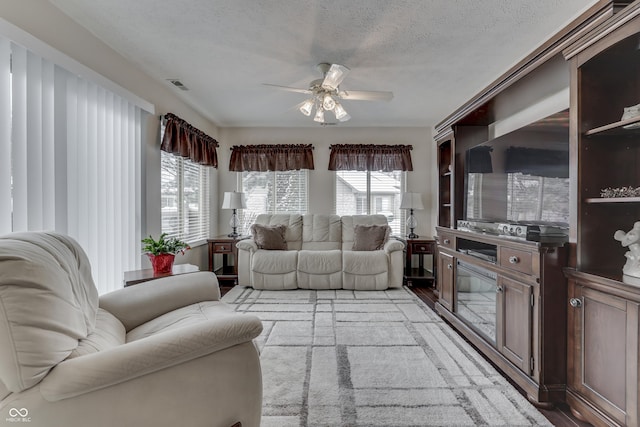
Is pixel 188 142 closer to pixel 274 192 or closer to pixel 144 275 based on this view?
pixel 274 192

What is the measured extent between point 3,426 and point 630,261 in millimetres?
2537

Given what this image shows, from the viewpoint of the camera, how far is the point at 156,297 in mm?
1829

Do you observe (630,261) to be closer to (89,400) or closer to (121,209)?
(89,400)

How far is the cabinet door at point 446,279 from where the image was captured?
2914 millimetres

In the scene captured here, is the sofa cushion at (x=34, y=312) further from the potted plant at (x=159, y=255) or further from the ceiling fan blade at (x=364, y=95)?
the ceiling fan blade at (x=364, y=95)

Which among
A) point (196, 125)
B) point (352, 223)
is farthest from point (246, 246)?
point (196, 125)

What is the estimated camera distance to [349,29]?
7.49 ft

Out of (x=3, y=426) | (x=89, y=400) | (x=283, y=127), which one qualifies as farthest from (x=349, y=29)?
(x=283, y=127)

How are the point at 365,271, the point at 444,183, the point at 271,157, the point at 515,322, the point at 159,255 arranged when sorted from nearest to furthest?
the point at 515,322 → the point at 159,255 → the point at 444,183 → the point at 365,271 → the point at 271,157

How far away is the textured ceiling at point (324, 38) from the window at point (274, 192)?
180 centimetres

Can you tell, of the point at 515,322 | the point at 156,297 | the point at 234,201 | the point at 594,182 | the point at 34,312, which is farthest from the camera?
the point at 234,201

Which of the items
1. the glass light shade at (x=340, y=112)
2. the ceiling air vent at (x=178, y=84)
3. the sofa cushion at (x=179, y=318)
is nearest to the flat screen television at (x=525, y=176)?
the glass light shade at (x=340, y=112)

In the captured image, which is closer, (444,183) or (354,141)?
(444,183)

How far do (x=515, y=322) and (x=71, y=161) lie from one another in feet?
10.5
